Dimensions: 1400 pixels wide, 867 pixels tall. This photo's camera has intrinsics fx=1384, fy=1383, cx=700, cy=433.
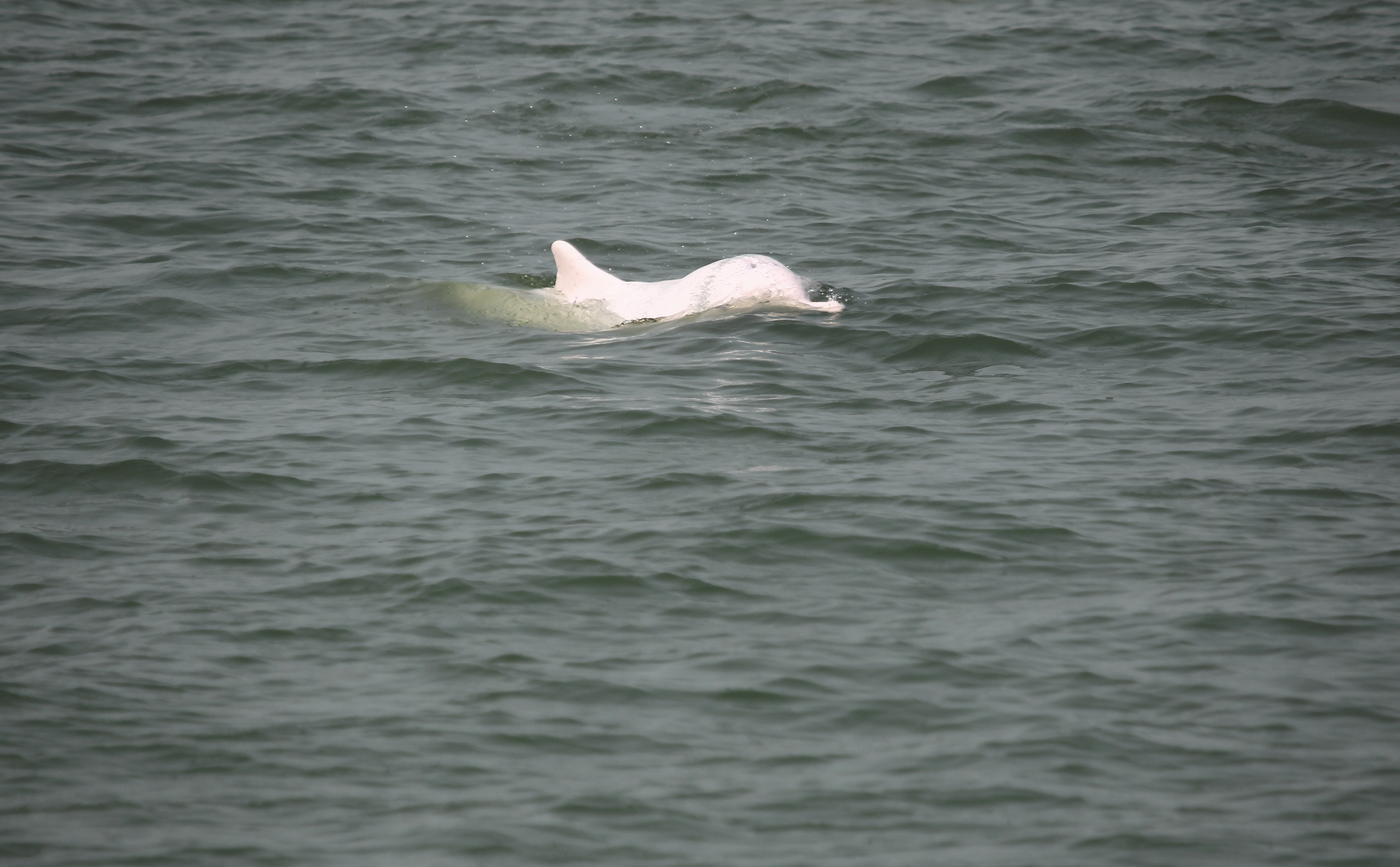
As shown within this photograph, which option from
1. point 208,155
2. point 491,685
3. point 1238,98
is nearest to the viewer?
point 491,685

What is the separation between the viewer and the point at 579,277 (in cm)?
1317

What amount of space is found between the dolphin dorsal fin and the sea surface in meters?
0.49

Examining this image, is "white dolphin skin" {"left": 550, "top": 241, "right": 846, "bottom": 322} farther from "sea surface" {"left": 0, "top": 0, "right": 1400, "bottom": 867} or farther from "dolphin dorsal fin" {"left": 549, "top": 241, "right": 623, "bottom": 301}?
"sea surface" {"left": 0, "top": 0, "right": 1400, "bottom": 867}

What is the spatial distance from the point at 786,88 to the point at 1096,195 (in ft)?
19.5

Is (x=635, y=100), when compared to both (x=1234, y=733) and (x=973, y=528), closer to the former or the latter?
(x=973, y=528)

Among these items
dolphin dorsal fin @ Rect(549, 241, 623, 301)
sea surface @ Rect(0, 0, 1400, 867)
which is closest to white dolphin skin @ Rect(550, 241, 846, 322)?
dolphin dorsal fin @ Rect(549, 241, 623, 301)

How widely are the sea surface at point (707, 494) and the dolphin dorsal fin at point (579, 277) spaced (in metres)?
0.49

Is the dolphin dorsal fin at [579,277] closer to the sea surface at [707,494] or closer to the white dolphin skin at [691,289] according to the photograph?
the white dolphin skin at [691,289]

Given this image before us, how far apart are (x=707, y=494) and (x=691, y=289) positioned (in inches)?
166

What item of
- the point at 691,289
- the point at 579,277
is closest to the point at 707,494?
the point at 691,289

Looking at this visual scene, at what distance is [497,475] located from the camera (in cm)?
960

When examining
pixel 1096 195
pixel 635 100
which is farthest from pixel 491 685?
pixel 635 100

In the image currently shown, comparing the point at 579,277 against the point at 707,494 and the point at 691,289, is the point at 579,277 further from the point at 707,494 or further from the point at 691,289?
the point at 707,494

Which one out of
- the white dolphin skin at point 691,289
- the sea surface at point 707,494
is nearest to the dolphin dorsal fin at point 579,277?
the white dolphin skin at point 691,289
